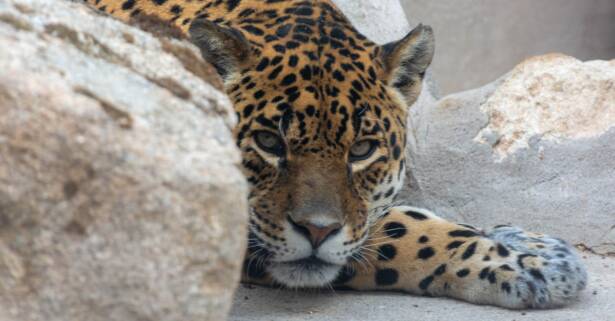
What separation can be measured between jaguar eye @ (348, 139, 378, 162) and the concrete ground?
74 cm

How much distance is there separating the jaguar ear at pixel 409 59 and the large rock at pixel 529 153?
5.09 ft

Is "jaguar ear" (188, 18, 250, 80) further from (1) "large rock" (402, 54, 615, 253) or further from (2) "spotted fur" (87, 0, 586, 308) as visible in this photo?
(1) "large rock" (402, 54, 615, 253)

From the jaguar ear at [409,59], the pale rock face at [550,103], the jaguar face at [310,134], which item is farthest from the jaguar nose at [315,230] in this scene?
the pale rock face at [550,103]

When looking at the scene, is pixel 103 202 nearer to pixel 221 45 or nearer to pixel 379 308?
pixel 221 45

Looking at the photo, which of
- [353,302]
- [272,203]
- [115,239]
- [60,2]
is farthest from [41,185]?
[353,302]

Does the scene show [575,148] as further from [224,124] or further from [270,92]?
[224,124]

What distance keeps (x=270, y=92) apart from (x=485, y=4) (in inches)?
240

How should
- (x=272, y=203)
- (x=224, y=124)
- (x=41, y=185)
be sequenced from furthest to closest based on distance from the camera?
(x=272, y=203) < (x=224, y=124) < (x=41, y=185)

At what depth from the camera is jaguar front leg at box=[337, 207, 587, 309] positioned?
5.09m

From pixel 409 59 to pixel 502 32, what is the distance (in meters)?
5.58

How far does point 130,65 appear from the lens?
127 inches

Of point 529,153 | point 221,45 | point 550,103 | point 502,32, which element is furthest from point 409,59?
point 502,32

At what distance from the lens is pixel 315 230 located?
464 cm

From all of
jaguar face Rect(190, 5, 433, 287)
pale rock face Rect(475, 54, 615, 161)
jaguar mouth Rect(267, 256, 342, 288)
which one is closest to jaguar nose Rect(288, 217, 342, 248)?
jaguar face Rect(190, 5, 433, 287)
